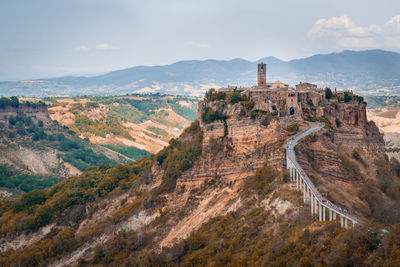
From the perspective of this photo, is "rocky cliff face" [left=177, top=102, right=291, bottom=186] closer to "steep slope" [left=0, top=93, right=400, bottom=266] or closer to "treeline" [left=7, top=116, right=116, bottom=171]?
"steep slope" [left=0, top=93, right=400, bottom=266]

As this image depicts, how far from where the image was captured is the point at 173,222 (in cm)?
4109

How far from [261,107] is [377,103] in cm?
16913

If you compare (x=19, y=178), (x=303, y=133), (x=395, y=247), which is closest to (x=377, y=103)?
(x=19, y=178)

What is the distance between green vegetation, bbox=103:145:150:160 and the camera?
126062mm

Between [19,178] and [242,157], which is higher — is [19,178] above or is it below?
Result: below

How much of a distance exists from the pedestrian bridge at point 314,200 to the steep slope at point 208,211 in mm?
706

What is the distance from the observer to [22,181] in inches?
3187

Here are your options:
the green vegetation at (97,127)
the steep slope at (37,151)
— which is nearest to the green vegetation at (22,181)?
the steep slope at (37,151)

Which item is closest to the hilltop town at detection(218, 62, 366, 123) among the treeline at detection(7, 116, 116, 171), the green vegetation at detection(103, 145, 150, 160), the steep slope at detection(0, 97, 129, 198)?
the steep slope at detection(0, 97, 129, 198)

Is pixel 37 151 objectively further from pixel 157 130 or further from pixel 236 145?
pixel 157 130

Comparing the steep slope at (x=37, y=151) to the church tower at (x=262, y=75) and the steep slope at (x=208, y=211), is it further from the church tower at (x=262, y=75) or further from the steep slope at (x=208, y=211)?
the church tower at (x=262, y=75)

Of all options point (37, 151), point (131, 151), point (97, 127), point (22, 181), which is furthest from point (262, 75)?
point (97, 127)

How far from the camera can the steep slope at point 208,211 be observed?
25391mm

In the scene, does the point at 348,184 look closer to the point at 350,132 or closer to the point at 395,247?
the point at 350,132
